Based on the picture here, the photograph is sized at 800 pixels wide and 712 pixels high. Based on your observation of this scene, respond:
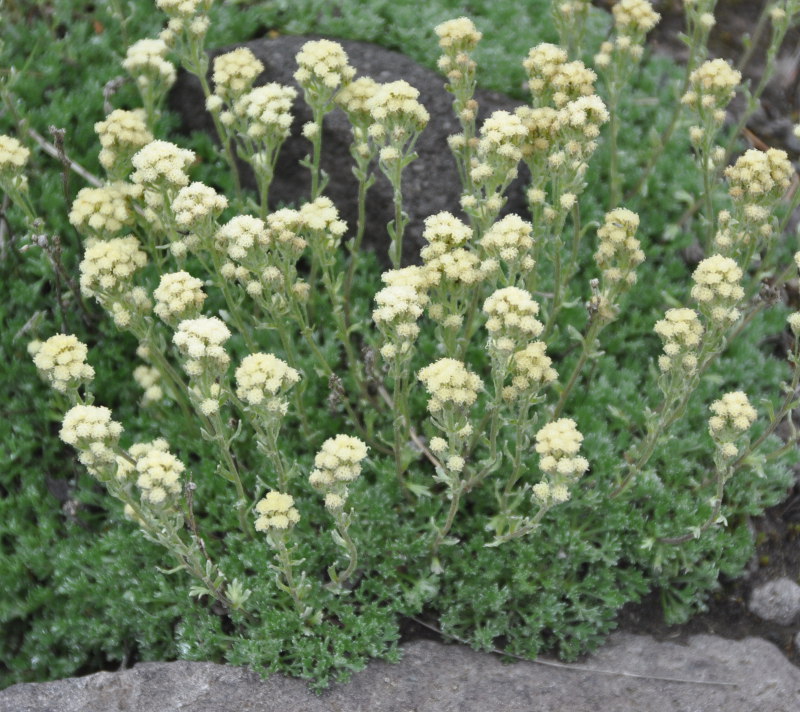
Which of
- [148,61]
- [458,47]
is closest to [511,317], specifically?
[458,47]

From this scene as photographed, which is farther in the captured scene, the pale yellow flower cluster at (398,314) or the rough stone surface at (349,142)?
the rough stone surface at (349,142)

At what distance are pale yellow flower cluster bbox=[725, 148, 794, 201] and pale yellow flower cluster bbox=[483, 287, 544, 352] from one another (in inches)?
42.8

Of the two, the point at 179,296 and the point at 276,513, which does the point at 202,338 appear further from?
the point at 276,513

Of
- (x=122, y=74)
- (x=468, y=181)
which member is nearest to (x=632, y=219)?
(x=468, y=181)

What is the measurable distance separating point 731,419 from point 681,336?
324mm

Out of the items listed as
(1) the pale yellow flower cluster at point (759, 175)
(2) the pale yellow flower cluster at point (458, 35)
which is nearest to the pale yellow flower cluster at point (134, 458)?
(2) the pale yellow flower cluster at point (458, 35)

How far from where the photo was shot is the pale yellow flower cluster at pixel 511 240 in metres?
3.11

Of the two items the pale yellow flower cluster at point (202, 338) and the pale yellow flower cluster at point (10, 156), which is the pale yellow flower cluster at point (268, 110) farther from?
the pale yellow flower cluster at point (202, 338)

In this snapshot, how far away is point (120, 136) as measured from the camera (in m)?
3.68

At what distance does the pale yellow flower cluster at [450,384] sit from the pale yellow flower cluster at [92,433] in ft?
3.30

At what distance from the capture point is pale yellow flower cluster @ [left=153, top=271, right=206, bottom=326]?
303 cm

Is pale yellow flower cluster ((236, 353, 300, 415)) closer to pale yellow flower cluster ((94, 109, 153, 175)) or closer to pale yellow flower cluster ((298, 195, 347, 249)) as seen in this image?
pale yellow flower cluster ((298, 195, 347, 249))

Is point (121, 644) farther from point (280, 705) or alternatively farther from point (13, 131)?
point (13, 131)

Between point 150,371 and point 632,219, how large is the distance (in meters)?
2.14
